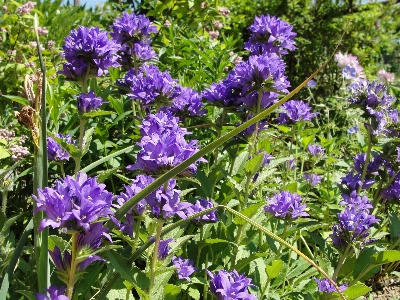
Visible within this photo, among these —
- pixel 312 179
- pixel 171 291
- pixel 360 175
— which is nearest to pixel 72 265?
pixel 171 291

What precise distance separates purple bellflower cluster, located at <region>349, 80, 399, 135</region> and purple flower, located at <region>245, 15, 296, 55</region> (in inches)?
16.9

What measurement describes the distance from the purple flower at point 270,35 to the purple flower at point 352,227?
2.94 ft

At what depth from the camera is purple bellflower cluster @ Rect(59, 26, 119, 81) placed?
6.41 ft

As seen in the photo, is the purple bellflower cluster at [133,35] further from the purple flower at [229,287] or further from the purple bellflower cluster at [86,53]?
the purple flower at [229,287]

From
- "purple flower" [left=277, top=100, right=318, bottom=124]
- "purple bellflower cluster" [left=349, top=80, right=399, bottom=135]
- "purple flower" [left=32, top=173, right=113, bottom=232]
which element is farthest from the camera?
"purple flower" [left=277, top=100, right=318, bottom=124]

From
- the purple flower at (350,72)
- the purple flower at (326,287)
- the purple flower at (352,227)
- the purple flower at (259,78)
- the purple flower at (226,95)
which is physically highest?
the purple flower at (259,78)

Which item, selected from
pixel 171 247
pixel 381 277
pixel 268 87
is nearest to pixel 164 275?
pixel 171 247

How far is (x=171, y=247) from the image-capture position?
62.1 inches

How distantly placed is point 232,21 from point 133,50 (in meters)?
5.19

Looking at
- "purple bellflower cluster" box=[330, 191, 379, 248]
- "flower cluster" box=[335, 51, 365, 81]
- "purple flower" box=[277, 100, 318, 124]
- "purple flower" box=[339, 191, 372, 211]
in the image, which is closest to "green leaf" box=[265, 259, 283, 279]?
"purple bellflower cluster" box=[330, 191, 379, 248]

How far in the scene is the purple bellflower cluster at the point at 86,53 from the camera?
1954mm

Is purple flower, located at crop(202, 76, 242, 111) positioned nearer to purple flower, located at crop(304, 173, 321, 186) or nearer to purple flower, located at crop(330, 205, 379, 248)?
purple flower, located at crop(330, 205, 379, 248)

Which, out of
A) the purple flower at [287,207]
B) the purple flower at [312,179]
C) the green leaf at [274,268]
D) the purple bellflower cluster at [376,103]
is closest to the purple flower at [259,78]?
the purple flower at [287,207]

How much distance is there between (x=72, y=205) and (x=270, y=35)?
1.59 meters
